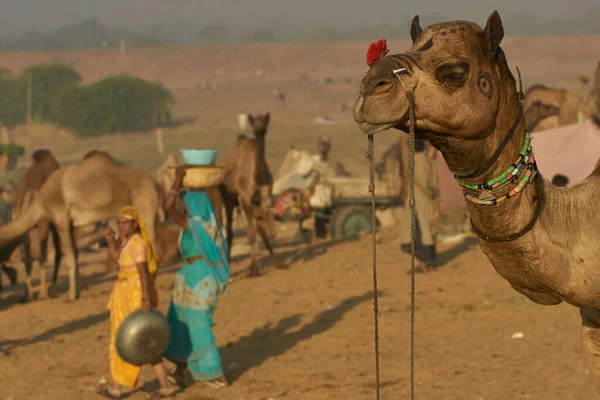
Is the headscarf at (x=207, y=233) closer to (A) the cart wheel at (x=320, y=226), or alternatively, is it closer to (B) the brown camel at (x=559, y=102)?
(B) the brown camel at (x=559, y=102)

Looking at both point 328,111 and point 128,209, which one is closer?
point 128,209

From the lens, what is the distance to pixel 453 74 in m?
3.41

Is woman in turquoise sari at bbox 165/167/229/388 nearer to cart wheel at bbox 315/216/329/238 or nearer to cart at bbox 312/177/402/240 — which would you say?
cart at bbox 312/177/402/240

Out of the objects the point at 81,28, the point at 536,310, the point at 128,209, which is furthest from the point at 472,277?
the point at 81,28

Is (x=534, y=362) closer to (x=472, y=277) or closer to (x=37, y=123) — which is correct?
(x=472, y=277)

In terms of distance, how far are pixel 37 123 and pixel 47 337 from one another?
5576 cm

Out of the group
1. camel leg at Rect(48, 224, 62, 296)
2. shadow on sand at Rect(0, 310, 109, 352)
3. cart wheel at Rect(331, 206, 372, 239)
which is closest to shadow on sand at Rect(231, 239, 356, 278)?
cart wheel at Rect(331, 206, 372, 239)

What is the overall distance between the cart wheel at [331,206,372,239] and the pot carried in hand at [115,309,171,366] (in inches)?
434

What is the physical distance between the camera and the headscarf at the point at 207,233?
850 cm

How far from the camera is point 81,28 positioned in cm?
18775

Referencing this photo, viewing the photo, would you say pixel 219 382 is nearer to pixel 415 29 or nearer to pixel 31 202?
pixel 415 29

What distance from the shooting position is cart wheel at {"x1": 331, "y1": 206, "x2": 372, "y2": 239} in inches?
749

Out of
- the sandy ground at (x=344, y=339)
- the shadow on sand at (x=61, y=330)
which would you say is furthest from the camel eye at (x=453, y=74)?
the shadow on sand at (x=61, y=330)

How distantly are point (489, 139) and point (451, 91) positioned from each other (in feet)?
0.73
